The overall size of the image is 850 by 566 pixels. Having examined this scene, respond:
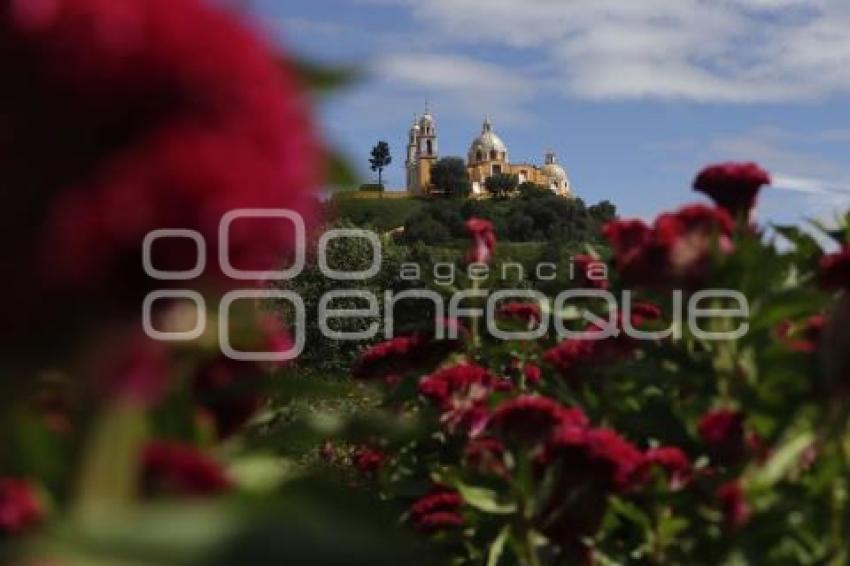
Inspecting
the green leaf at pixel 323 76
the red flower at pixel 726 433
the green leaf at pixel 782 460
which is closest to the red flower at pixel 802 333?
the red flower at pixel 726 433

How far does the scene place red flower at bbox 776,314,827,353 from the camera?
118 inches

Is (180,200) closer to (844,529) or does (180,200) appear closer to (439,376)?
(844,529)

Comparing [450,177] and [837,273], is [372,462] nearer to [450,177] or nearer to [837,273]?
[837,273]

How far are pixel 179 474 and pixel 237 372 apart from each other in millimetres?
669

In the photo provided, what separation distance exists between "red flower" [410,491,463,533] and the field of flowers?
210mm

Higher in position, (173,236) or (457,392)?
(173,236)

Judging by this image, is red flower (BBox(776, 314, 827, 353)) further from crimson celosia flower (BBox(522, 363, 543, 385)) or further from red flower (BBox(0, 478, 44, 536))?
red flower (BBox(0, 478, 44, 536))

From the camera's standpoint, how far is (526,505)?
A: 3092 millimetres

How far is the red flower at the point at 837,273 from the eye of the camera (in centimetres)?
320

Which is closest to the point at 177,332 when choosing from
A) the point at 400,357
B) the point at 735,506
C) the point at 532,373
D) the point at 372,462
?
the point at 735,506

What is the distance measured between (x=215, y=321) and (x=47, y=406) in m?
0.61

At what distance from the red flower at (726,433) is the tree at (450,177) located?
114 metres

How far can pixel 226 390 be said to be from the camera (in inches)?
64.5

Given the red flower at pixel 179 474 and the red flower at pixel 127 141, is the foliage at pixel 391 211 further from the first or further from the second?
the red flower at pixel 127 141
